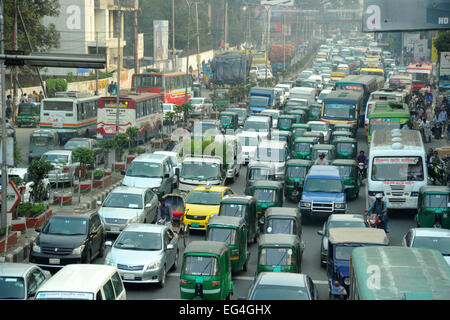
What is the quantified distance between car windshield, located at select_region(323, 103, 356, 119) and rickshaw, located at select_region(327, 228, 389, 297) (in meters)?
27.8

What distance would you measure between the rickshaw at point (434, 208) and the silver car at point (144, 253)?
8.12m

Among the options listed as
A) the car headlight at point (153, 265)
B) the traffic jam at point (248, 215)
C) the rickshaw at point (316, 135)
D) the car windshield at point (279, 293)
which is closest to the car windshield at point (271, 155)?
the traffic jam at point (248, 215)

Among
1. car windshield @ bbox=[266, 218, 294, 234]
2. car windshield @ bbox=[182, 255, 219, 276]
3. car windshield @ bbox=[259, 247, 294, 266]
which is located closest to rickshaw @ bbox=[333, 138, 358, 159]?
car windshield @ bbox=[266, 218, 294, 234]

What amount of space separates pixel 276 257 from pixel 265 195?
8.19 m

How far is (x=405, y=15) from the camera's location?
93.7ft

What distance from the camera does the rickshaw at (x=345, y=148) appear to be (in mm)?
36500

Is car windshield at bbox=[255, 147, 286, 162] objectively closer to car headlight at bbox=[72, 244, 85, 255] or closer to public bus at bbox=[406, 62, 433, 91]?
car headlight at bbox=[72, 244, 85, 255]

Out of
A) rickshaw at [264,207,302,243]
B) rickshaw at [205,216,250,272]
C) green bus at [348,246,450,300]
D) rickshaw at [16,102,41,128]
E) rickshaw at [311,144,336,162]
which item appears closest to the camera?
green bus at [348,246,450,300]

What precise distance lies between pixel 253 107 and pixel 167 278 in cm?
3801

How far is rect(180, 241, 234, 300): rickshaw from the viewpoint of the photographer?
17312 mm

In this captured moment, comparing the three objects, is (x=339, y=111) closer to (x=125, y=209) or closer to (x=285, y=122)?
(x=285, y=122)

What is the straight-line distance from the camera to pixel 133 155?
1527 inches

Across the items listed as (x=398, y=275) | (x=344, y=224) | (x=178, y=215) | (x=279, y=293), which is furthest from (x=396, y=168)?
(x=398, y=275)
